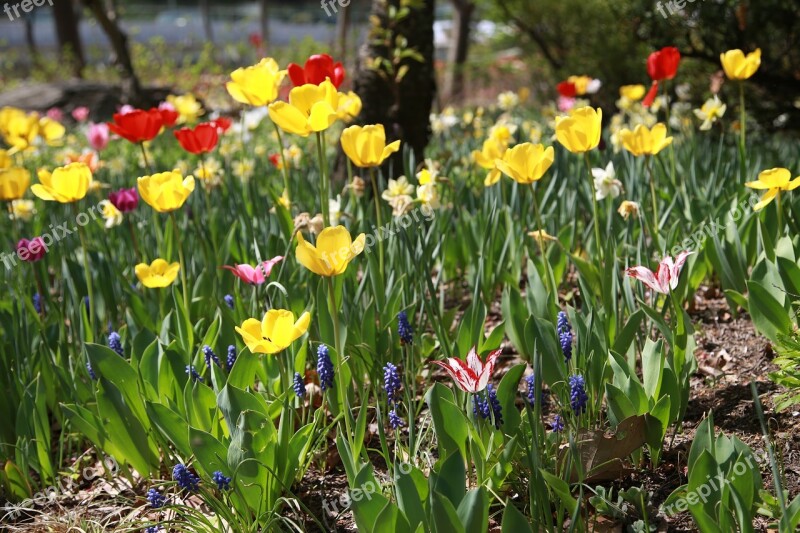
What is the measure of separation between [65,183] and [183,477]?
1064 mm

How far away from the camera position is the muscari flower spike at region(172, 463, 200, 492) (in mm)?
1610

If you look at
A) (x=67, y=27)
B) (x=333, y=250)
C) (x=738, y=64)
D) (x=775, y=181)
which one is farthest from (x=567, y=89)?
(x=67, y=27)

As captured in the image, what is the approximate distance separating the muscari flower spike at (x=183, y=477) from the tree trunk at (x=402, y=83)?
2.56 meters

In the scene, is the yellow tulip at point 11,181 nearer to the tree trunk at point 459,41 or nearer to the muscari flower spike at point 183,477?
the muscari flower spike at point 183,477

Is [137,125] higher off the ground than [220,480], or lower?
higher

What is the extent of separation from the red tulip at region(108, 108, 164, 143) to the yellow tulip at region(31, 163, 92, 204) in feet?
0.96

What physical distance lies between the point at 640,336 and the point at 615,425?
43cm

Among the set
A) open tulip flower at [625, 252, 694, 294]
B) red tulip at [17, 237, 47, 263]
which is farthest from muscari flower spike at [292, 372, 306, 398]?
red tulip at [17, 237, 47, 263]

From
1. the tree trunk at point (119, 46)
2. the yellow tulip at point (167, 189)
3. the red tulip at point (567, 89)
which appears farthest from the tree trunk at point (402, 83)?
the tree trunk at point (119, 46)

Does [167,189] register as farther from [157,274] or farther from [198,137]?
[198,137]

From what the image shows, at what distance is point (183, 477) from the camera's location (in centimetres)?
162

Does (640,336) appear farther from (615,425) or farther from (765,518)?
(765,518)

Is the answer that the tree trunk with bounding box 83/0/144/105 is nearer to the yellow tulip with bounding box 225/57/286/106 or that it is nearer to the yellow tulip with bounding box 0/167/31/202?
the yellow tulip with bounding box 0/167/31/202

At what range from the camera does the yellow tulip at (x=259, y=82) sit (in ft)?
7.54
